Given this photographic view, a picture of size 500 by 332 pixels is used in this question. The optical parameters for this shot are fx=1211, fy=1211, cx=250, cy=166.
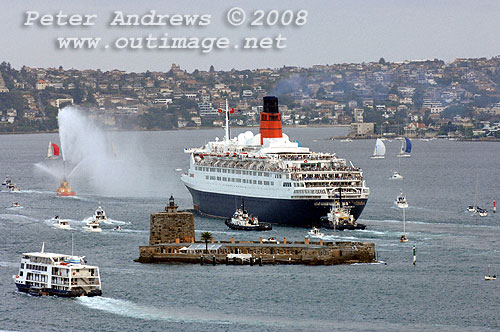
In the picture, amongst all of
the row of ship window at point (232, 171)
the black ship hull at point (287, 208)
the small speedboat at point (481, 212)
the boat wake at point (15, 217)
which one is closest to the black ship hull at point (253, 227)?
the black ship hull at point (287, 208)

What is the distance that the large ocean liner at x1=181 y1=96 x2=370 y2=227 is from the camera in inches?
3241

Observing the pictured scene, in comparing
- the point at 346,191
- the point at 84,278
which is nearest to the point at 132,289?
the point at 84,278

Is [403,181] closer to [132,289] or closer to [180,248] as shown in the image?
[180,248]

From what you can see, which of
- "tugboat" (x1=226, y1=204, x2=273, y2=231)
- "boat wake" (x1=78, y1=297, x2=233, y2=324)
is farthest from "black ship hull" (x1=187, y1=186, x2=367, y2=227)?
"boat wake" (x1=78, y1=297, x2=233, y2=324)

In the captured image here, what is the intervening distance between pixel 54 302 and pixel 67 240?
63.2 feet

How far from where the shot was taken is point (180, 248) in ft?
228

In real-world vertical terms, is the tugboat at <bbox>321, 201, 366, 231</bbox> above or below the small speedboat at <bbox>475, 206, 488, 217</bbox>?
below

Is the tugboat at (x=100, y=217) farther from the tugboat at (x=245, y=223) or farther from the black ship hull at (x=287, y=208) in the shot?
the tugboat at (x=245, y=223)

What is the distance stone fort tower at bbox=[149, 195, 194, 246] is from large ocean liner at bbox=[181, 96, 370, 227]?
1290 centimetres

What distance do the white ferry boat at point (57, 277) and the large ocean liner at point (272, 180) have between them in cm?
2503

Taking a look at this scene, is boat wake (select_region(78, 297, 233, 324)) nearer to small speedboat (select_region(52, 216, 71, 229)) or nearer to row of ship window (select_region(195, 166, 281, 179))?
small speedboat (select_region(52, 216, 71, 229))

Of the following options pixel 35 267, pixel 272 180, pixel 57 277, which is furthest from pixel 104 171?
pixel 57 277

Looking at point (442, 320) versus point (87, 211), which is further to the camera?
point (87, 211)

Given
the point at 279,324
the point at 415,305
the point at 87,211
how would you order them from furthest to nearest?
the point at 87,211 → the point at 415,305 → the point at 279,324
